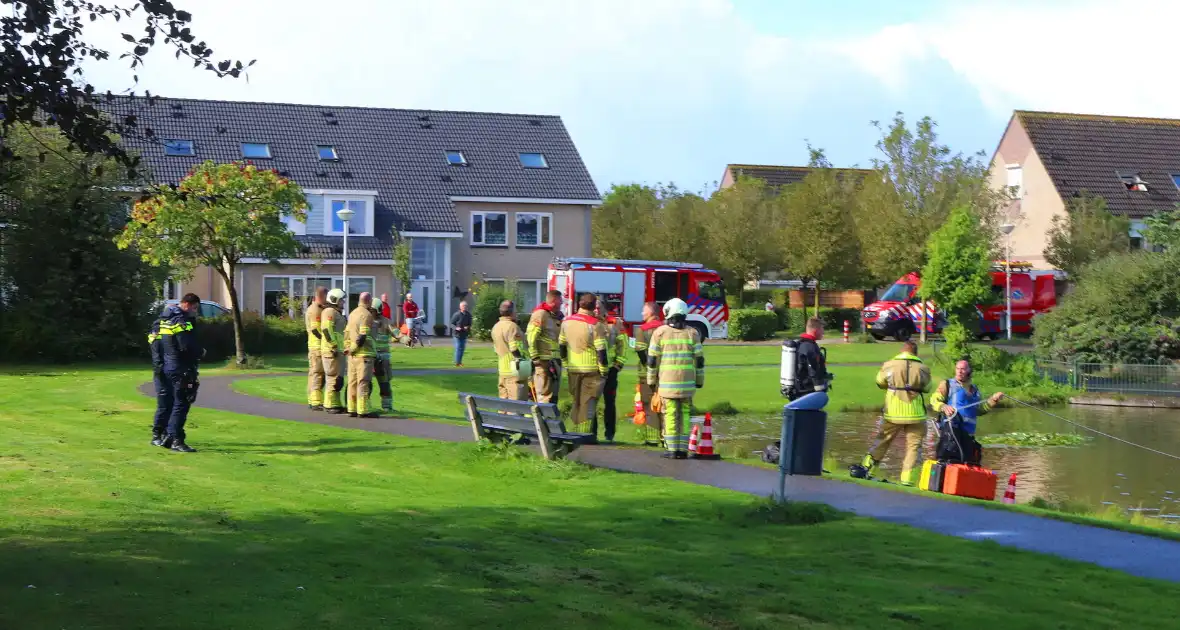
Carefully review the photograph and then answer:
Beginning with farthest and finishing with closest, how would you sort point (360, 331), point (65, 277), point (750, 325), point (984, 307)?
point (750, 325)
point (984, 307)
point (65, 277)
point (360, 331)

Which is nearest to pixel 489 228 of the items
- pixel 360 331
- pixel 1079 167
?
pixel 1079 167

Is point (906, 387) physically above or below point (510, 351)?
below

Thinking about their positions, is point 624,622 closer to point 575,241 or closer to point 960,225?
point 960,225

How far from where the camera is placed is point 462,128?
5619cm

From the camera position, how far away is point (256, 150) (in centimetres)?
5122

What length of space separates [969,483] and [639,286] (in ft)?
103

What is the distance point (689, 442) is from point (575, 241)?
38.3 metres

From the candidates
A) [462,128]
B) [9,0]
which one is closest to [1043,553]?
[9,0]

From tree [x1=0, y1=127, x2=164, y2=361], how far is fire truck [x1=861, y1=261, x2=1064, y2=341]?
82.0ft

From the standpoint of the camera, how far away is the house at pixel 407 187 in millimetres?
49125

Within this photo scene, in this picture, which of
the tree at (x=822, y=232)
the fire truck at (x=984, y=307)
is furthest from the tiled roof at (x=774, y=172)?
the fire truck at (x=984, y=307)

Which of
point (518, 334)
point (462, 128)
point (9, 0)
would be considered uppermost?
point (462, 128)

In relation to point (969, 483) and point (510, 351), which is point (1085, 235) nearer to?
A: point (510, 351)

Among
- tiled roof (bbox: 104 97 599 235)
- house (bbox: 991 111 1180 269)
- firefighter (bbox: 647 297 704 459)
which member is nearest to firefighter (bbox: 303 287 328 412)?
firefighter (bbox: 647 297 704 459)
